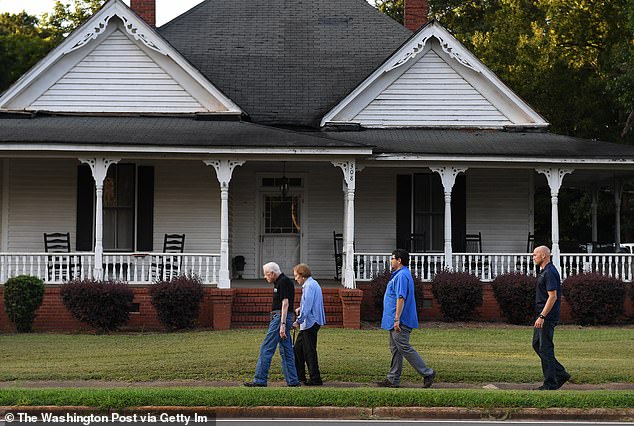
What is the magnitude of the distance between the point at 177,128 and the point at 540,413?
1280 centimetres

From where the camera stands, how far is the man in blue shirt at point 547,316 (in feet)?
41.0

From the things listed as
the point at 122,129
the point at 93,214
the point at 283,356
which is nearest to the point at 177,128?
the point at 122,129

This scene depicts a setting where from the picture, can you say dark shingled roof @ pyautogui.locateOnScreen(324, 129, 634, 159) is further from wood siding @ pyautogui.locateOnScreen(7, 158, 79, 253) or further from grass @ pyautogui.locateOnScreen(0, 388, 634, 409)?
grass @ pyautogui.locateOnScreen(0, 388, 634, 409)

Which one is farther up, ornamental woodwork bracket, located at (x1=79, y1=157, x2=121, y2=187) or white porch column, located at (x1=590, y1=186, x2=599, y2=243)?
ornamental woodwork bracket, located at (x1=79, y1=157, x2=121, y2=187)

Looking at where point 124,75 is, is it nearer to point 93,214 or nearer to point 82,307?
point 93,214

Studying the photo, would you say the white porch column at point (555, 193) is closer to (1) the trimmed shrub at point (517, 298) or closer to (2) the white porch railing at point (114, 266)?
(1) the trimmed shrub at point (517, 298)

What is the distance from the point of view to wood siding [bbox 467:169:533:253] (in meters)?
24.2

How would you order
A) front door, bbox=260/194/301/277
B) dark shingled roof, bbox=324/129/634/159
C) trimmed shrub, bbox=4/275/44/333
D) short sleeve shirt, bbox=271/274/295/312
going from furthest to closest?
front door, bbox=260/194/301/277, dark shingled roof, bbox=324/129/634/159, trimmed shrub, bbox=4/275/44/333, short sleeve shirt, bbox=271/274/295/312

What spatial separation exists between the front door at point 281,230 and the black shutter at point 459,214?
3.91m

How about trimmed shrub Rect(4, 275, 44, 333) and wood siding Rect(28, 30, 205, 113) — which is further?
wood siding Rect(28, 30, 205, 113)

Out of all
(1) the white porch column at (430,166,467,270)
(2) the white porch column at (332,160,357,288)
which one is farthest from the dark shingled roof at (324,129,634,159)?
(2) the white porch column at (332,160,357,288)

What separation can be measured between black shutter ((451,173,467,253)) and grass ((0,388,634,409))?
11853 mm

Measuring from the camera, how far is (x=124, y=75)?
23219 millimetres

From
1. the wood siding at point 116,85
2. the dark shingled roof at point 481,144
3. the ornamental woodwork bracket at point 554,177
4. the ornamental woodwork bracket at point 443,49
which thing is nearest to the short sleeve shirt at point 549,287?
the dark shingled roof at point 481,144
